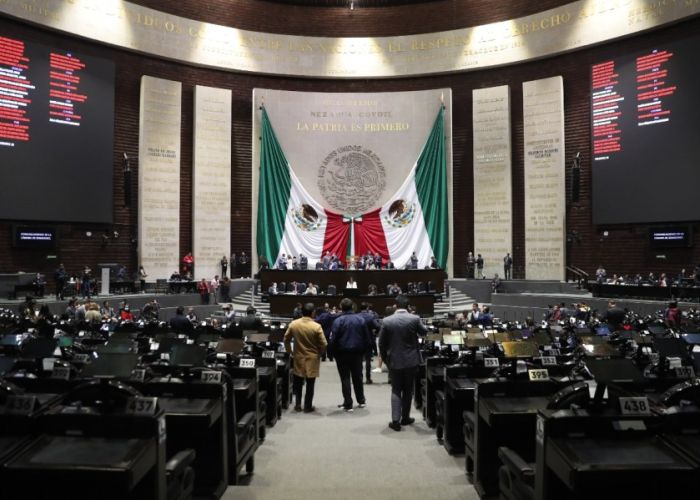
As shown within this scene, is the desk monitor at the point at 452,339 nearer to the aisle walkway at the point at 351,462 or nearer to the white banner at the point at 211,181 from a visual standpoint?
the aisle walkway at the point at 351,462

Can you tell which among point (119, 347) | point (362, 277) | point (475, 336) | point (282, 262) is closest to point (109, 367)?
point (119, 347)

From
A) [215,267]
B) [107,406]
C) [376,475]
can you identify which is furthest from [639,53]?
[107,406]

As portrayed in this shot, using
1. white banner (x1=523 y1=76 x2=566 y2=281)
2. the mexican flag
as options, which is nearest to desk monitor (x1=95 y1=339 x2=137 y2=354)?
the mexican flag

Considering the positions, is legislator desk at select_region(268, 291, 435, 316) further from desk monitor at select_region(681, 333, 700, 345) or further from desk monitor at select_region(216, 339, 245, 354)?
desk monitor at select_region(216, 339, 245, 354)

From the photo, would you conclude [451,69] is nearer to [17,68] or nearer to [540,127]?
[540,127]

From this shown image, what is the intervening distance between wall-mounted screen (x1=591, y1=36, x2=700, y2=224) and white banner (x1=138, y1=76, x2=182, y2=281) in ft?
50.2

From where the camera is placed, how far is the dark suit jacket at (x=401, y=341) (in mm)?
6152

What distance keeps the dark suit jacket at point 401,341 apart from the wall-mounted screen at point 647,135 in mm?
15691

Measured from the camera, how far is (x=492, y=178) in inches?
926

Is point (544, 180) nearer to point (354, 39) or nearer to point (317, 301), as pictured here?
point (354, 39)

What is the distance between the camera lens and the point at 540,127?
22594mm

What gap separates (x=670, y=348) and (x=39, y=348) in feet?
19.6

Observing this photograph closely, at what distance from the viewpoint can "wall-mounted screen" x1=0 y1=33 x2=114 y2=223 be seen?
722 inches

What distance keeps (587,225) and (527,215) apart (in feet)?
7.37
